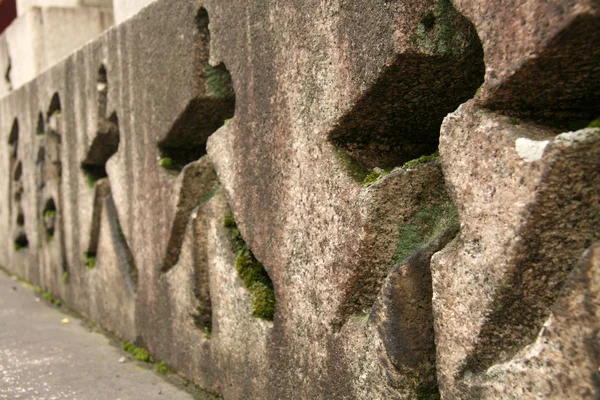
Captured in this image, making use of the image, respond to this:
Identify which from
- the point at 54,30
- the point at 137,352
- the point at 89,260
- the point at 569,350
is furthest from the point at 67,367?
the point at 54,30

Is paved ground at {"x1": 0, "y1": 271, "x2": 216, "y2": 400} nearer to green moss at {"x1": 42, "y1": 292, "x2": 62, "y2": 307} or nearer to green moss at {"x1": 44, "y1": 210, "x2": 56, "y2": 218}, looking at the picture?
green moss at {"x1": 42, "y1": 292, "x2": 62, "y2": 307}

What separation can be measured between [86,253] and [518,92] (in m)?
3.24

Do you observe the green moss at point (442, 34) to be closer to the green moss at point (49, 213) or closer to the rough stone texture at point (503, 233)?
the rough stone texture at point (503, 233)

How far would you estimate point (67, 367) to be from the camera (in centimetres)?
324

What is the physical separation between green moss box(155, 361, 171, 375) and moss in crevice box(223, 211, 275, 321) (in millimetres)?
844

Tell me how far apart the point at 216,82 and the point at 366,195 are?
3.53ft

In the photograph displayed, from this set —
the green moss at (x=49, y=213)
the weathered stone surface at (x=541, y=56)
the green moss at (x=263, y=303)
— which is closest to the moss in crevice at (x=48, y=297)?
the green moss at (x=49, y=213)

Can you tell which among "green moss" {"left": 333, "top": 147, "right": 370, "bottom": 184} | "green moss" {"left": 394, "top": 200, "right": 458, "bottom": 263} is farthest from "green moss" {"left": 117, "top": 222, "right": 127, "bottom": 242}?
"green moss" {"left": 394, "top": 200, "right": 458, "bottom": 263}

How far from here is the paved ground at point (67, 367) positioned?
2.85m

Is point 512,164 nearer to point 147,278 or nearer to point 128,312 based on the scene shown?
point 147,278

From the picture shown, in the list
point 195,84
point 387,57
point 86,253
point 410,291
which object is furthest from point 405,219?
point 86,253

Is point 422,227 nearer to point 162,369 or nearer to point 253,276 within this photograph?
point 253,276

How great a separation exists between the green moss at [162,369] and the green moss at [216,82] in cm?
120

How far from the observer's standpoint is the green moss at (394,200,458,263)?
1754 millimetres
